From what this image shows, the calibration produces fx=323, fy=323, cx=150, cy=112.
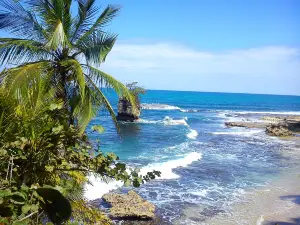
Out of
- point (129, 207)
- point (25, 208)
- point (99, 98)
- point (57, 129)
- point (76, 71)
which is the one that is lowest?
point (129, 207)

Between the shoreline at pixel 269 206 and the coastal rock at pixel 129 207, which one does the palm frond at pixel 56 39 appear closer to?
the coastal rock at pixel 129 207

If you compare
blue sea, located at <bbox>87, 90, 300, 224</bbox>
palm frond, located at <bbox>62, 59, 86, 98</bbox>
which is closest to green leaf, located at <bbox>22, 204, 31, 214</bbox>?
blue sea, located at <bbox>87, 90, 300, 224</bbox>

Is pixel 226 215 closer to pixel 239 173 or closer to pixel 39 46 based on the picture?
pixel 239 173

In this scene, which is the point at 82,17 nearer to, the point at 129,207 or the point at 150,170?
the point at 129,207

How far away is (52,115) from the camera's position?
383cm

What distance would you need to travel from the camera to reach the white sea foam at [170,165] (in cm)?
2046

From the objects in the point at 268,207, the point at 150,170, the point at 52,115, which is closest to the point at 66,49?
the point at 52,115

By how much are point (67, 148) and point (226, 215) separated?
1139 cm

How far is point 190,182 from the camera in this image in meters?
19.0

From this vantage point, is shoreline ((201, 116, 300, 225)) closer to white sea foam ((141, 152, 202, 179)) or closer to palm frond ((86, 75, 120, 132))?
white sea foam ((141, 152, 202, 179))

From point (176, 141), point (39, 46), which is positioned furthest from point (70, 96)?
point (176, 141)

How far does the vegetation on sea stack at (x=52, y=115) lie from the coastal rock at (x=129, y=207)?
6.44 metres

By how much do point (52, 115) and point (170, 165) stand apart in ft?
→ 64.5

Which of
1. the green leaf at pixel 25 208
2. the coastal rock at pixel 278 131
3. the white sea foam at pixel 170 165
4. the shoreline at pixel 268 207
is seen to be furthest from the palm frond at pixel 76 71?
the coastal rock at pixel 278 131
